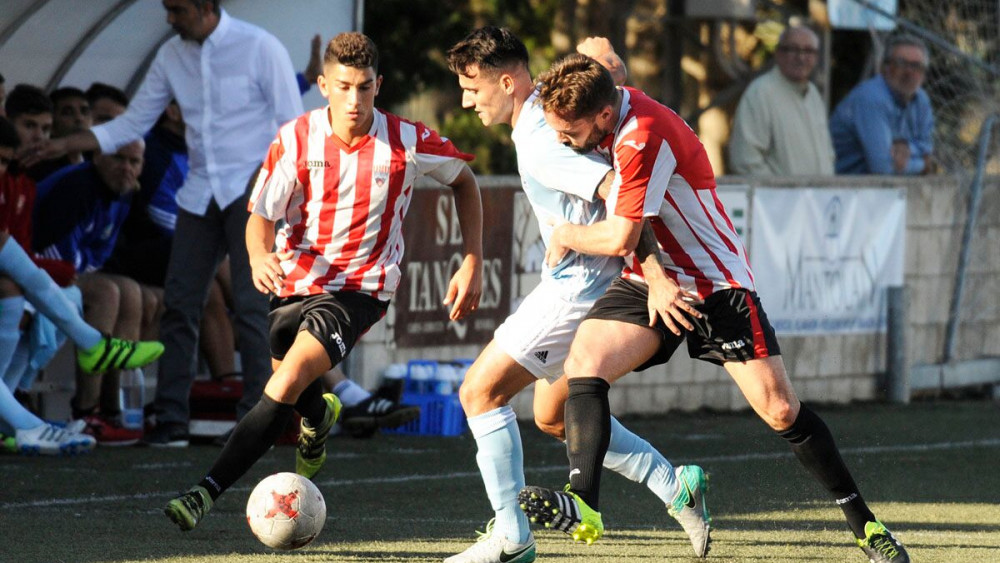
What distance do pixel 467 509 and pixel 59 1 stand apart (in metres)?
5.78

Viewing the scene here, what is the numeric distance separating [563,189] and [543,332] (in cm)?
52

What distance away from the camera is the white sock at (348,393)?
10.0 m

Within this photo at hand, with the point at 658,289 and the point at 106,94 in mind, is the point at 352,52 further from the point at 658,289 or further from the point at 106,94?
the point at 106,94

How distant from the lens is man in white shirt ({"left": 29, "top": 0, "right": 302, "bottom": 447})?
9.58 meters

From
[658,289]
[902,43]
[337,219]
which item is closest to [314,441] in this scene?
[337,219]

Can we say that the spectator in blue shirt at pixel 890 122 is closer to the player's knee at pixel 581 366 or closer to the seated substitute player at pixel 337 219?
the seated substitute player at pixel 337 219

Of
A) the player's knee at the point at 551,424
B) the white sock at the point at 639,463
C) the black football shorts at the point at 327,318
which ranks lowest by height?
the white sock at the point at 639,463

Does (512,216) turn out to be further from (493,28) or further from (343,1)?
(493,28)

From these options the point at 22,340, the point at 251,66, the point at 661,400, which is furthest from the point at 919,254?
the point at 22,340

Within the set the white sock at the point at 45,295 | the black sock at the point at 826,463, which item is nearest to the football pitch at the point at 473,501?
the black sock at the point at 826,463

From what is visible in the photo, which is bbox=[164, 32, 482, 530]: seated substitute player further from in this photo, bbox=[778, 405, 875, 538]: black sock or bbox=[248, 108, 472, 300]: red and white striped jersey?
bbox=[778, 405, 875, 538]: black sock

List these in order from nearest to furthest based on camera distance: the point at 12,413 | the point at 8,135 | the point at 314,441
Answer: the point at 314,441 < the point at 12,413 < the point at 8,135

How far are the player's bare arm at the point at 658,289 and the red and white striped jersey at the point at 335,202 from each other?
1469 millimetres

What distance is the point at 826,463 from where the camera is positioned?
6.13 metres
